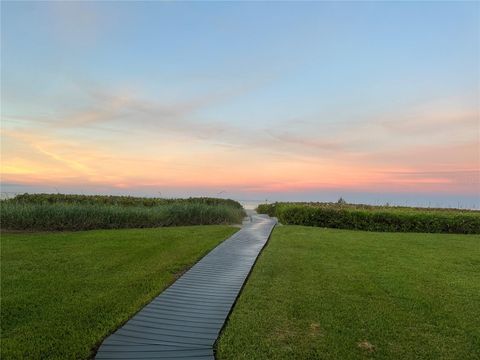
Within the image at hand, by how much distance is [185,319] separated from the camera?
4.04 meters

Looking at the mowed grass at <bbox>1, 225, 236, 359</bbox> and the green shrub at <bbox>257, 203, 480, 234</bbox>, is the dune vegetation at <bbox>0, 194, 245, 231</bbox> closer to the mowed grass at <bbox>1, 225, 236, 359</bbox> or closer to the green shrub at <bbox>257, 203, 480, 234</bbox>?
the mowed grass at <bbox>1, 225, 236, 359</bbox>

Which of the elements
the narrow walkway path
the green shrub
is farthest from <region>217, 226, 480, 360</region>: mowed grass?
the green shrub

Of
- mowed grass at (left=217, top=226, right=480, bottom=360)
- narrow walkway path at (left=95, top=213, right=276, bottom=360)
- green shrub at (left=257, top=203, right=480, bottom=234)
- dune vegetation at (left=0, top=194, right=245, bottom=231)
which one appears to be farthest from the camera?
green shrub at (left=257, top=203, right=480, bottom=234)

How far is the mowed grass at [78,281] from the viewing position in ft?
11.5

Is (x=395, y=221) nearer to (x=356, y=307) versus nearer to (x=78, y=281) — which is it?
(x=356, y=307)

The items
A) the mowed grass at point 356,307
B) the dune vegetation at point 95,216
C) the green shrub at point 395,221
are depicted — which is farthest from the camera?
the green shrub at point 395,221

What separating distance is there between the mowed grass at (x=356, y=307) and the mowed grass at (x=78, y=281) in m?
1.38

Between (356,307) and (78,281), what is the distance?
3976 mm

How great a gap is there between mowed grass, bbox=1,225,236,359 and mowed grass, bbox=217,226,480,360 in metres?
1.38

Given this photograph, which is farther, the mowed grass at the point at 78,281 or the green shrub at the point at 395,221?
the green shrub at the point at 395,221

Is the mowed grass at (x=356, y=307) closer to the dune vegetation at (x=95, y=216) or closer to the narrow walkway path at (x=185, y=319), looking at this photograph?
the narrow walkway path at (x=185, y=319)

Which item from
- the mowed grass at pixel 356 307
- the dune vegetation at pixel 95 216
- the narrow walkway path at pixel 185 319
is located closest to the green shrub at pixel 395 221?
the dune vegetation at pixel 95 216

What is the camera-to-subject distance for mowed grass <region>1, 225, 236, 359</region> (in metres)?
3.51

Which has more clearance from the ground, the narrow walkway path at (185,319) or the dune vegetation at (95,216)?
the dune vegetation at (95,216)
